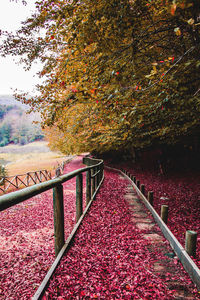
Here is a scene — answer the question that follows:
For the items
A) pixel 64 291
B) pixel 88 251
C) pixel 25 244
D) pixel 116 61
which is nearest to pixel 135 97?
pixel 116 61

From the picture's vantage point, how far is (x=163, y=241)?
410cm

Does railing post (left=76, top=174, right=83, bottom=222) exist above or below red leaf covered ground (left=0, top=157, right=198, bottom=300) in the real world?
above

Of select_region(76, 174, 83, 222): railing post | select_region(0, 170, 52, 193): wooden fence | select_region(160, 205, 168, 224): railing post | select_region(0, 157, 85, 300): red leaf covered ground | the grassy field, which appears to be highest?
select_region(76, 174, 83, 222): railing post

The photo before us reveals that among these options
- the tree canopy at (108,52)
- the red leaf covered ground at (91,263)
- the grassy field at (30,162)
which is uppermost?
the tree canopy at (108,52)

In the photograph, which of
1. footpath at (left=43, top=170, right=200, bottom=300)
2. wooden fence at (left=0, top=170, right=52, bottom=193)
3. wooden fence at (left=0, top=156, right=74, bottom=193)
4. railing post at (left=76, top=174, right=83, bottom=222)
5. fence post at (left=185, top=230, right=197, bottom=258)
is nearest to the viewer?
footpath at (left=43, top=170, right=200, bottom=300)

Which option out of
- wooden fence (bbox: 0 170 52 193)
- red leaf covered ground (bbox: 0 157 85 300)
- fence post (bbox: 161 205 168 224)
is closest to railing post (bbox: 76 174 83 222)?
red leaf covered ground (bbox: 0 157 85 300)

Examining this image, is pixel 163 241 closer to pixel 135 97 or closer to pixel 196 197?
pixel 135 97

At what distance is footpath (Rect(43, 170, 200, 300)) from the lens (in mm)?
2516

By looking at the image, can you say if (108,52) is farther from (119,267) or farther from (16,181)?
(16,181)

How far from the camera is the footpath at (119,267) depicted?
2516 mm

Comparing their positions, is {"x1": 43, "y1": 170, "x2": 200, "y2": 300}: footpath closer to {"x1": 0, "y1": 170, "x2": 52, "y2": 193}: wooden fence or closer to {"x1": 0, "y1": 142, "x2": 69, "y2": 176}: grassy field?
{"x1": 0, "y1": 170, "x2": 52, "y2": 193}: wooden fence

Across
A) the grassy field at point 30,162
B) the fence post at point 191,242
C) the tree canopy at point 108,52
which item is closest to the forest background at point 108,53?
the tree canopy at point 108,52

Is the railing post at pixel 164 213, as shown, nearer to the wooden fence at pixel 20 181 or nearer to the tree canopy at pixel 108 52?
the tree canopy at pixel 108 52

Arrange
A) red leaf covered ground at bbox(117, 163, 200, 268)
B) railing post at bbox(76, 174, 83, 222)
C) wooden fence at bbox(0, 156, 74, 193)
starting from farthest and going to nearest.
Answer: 1. wooden fence at bbox(0, 156, 74, 193)
2. red leaf covered ground at bbox(117, 163, 200, 268)
3. railing post at bbox(76, 174, 83, 222)
